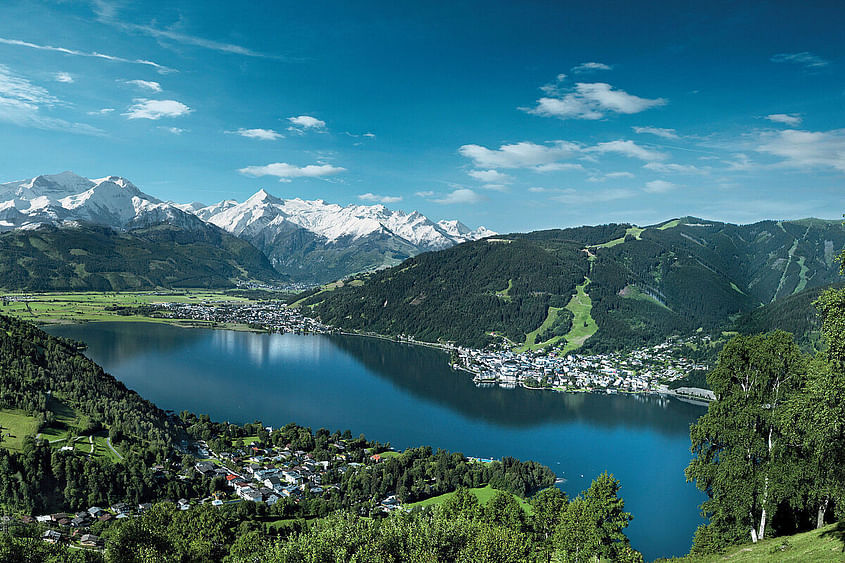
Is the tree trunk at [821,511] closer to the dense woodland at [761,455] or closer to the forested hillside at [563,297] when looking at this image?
the dense woodland at [761,455]

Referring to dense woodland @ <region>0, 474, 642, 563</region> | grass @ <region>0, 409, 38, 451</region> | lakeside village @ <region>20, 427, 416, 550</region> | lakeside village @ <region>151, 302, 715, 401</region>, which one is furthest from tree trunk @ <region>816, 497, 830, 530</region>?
lakeside village @ <region>151, 302, 715, 401</region>

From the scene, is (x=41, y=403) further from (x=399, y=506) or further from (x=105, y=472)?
(x=399, y=506)

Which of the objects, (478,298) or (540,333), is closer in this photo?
(540,333)

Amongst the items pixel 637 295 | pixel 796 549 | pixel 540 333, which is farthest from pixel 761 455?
pixel 637 295

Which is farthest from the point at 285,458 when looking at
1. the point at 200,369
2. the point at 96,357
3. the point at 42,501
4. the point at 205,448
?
the point at 96,357

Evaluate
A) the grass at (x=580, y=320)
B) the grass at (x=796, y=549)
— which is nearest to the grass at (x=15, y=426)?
the grass at (x=796, y=549)

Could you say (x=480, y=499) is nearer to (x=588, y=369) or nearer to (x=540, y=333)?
(x=588, y=369)

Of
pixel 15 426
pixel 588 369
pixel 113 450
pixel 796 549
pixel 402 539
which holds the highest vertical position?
pixel 796 549
